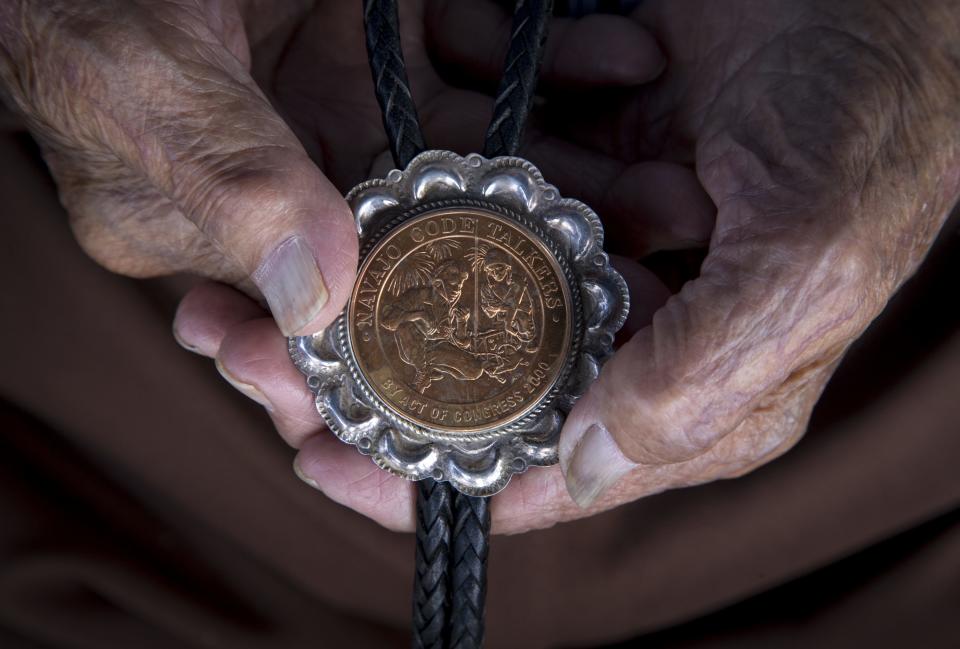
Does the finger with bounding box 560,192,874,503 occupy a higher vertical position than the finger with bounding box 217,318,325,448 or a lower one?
higher

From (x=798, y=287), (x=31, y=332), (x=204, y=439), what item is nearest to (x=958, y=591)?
(x=798, y=287)

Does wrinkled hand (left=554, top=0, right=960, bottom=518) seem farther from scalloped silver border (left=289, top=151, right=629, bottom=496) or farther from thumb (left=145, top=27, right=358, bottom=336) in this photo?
thumb (left=145, top=27, right=358, bottom=336)

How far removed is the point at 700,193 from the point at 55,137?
0.99 meters

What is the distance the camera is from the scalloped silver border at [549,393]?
4.14 ft

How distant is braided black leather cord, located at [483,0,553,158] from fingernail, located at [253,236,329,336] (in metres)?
0.35

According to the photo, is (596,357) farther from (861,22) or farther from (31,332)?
(31,332)

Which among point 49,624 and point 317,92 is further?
point 317,92

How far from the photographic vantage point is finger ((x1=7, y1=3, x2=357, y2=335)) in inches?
42.9

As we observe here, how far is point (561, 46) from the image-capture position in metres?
1.68

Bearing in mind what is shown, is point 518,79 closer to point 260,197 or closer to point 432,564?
point 260,197

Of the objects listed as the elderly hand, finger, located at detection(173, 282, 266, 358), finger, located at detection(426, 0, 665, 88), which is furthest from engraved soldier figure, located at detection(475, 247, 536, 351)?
finger, located at detection(426, 0, 665, 88)

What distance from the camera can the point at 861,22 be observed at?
1.31m

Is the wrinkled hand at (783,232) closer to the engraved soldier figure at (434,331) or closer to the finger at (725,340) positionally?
the finger at (725,340)

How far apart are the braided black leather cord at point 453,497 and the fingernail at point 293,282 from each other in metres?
0.28
